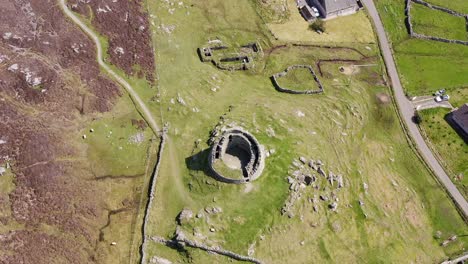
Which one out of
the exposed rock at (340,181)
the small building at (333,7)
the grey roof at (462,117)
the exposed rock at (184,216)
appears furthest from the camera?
the small building at (333,7)

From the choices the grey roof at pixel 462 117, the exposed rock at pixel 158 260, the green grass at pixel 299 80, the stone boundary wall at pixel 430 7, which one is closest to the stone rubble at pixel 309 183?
the exposed rock at pixel 158 260

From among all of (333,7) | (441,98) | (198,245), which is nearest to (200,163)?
(198,245)


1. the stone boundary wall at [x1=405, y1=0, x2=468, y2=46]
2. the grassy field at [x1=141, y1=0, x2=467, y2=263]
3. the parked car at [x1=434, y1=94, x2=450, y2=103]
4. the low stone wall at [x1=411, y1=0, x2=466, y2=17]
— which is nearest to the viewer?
the grassy field at [x1=141, y1=0, x2=467, y2=263]

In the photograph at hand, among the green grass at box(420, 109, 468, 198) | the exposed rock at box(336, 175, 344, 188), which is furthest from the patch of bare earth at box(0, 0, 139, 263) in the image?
the green grass at box(420, 109, 468, 198)

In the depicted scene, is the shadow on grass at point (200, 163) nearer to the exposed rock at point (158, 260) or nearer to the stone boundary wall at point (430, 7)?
the exposed rock at point (158, 260)

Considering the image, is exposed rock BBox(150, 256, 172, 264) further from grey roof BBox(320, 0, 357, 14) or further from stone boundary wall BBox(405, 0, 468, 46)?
stone boundary wall BBox(405, 0, 468, 46)

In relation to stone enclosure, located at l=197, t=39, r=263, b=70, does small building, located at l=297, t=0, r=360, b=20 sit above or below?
above

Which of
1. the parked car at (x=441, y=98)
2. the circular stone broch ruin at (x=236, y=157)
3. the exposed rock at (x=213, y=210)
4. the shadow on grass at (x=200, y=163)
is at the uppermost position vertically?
the parked car at (x=441, y=98)
